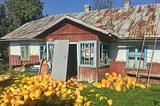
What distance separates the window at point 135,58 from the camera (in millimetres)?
12789

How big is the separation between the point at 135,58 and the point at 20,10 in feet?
62.3

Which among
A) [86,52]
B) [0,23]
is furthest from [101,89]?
[0,23]

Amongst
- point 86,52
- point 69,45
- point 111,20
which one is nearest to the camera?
point 86,52

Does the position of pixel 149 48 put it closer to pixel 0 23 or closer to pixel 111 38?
pixel 111 38

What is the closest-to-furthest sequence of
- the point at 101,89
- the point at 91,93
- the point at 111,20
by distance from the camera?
the point at 91,93
the point at 101,89
the point at 111,20

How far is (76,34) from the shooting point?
44.1 feet

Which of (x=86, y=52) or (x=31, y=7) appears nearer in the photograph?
(x=86, y=52)

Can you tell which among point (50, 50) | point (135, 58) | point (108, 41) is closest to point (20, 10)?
point (50, 50)

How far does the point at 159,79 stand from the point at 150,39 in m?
2.38

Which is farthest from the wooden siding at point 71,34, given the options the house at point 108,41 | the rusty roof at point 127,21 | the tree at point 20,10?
the tree at point 20,10

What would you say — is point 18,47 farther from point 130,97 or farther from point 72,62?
point 130,97

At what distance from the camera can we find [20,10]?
27250mm

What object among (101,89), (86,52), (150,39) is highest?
(150,39)

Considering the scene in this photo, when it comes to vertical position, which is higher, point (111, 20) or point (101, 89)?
point (111, 20)
